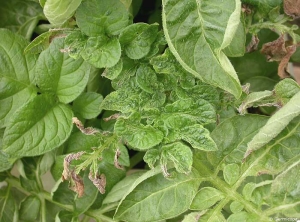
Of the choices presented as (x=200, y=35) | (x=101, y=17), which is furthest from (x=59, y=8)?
(x=200, y=35)

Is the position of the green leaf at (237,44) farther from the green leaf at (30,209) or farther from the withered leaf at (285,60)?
the green leaf at (30,209)

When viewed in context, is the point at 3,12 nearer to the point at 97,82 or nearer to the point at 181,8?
the point at 97,82

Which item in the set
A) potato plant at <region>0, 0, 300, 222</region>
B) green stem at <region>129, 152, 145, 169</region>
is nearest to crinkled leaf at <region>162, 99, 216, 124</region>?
potato plant at <region>0, 0, 300, 222</region>

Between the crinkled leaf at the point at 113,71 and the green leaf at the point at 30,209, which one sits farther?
the green leaf at the point at 30,209

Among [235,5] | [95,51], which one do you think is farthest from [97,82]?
[235,5]

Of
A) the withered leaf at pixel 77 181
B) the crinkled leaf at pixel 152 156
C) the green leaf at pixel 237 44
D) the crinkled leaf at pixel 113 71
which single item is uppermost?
the green leaf at pixel 237 44

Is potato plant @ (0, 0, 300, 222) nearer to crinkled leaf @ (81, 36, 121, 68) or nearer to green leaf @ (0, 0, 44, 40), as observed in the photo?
crinkled leaf @ (81, 36, 121, 68)

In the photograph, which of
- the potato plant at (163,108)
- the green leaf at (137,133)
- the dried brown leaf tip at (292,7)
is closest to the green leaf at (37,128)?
the potato plant at (163,108)

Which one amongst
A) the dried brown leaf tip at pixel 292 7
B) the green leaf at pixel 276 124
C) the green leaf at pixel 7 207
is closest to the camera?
the green leaf at pixel 276 124
